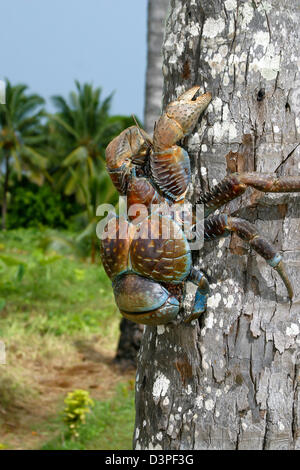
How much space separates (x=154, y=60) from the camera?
5875 mm

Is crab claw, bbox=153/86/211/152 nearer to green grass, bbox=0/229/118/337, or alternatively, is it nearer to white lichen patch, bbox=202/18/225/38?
white lichen patch, bbox=202/18/225/38

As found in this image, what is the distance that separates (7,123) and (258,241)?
2577 cm

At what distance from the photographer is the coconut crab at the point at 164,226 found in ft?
5.76

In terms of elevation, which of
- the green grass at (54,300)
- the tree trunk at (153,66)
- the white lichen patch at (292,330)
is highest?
the tree trunk at (153,66)

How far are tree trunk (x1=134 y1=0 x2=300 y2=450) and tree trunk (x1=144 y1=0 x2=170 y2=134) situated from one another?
4.02 metres

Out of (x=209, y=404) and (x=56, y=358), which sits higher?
(x=209, y=404)

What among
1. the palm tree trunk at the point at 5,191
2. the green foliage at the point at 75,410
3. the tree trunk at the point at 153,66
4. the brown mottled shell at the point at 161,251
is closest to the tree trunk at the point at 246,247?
the brown mottled shell at the point at 161,251

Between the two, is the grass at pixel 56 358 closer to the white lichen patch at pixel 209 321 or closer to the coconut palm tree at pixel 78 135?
the white lichen patch at pixel 209 321

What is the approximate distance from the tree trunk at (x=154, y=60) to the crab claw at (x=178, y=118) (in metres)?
4.03

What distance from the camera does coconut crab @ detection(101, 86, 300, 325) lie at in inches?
69.2

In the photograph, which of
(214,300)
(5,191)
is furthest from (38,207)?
(214,300)

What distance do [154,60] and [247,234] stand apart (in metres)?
4.62

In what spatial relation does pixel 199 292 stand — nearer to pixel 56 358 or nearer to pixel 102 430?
pixel 102 430

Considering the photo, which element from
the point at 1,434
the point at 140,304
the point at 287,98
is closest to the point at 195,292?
the point at 140,304
